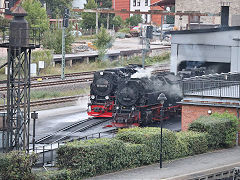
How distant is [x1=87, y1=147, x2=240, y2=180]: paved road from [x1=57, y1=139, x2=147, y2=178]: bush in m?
0.34

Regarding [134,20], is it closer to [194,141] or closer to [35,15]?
[35,15]

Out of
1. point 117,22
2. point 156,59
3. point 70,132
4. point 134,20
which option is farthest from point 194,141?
point 134,20

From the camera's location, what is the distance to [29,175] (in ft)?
61.4

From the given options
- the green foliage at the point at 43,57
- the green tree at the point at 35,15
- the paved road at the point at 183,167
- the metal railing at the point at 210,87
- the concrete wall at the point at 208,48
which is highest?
the green tree at the point at 35,15

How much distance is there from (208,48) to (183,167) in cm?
2029

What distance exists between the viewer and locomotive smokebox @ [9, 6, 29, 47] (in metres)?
21.7

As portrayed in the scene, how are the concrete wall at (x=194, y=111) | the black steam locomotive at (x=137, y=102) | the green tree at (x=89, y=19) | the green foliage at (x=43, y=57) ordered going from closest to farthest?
the concrete wall at (x=194, y=111), the black steam locomotive at (x=137, y=102), the green foliage at (x=43, y=57), the green tree at (x=89, y=19)

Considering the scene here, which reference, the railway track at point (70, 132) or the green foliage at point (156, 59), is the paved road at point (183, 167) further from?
the green foliage at point (156, 59)

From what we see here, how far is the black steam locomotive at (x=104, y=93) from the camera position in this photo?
1355 inches

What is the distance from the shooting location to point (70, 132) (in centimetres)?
3061

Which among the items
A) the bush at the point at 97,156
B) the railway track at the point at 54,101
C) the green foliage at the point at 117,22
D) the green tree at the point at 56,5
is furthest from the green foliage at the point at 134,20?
the bush at the point at 97,156

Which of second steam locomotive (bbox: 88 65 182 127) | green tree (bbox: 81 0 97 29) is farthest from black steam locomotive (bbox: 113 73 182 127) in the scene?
green tree (bbox: 81 0 97 29)

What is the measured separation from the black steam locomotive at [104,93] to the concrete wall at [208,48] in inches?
332

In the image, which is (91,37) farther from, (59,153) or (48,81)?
(59,153)
